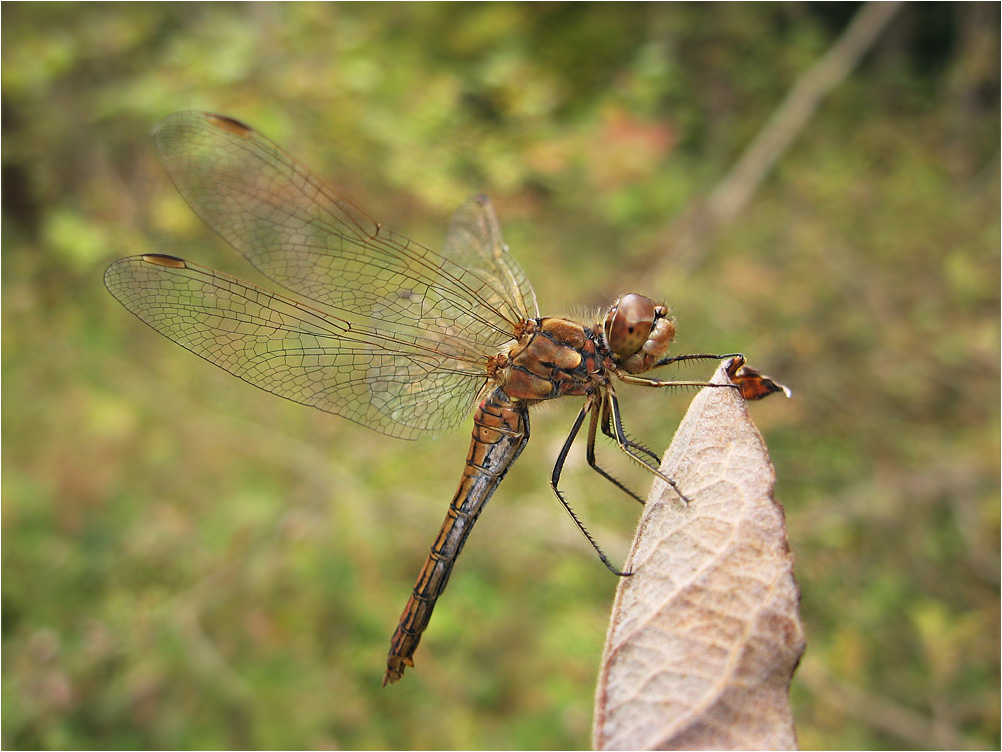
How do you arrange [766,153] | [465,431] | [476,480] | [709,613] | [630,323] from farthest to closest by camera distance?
1. [766,153]
2. [465,431]
3. [476,480]
4. [630,323]
5. [709,613]

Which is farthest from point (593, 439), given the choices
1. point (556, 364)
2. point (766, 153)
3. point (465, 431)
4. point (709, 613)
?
point (766, 153)

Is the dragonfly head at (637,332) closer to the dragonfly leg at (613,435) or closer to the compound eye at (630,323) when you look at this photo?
the compound eye at (630,323)

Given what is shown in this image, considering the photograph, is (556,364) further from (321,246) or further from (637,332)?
(321,246)

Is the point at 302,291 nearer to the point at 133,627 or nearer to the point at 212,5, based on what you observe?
the point at 133,627

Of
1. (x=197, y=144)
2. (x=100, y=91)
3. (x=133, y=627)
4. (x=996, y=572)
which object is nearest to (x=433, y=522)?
(x=133, y=627)

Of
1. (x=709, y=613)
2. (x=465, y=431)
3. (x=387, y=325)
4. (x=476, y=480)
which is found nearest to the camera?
(x=709, y=613)

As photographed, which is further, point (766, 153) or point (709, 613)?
point (766, 153)

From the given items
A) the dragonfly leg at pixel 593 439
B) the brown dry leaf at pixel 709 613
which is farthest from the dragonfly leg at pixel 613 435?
the brown dry leaf at pixel 709 613
